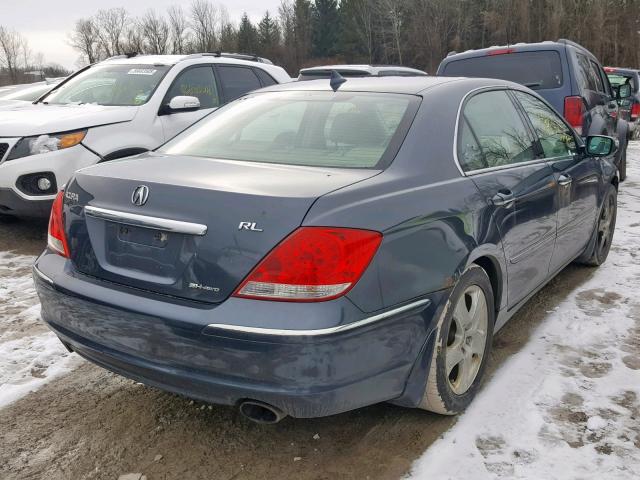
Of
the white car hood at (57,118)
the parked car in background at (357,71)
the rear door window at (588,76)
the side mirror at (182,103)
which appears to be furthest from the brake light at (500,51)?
the white car hood at (57,118)

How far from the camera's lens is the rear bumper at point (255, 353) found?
2188 mm

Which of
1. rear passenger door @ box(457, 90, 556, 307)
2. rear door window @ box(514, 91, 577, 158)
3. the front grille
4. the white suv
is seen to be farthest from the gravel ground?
the front grille

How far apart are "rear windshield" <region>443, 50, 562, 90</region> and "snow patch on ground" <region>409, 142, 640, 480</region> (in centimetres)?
330

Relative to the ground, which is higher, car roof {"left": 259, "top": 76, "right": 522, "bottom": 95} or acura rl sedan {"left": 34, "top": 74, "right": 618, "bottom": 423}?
car roof {"left": 259, "top": 76, "right": 522, "bottom": 95}

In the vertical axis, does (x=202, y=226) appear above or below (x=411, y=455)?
above

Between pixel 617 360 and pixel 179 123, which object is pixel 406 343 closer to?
pixel 617 360

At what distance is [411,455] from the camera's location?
2.63 meters

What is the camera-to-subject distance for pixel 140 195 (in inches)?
98.2

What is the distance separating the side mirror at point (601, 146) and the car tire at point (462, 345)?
75.1 inches

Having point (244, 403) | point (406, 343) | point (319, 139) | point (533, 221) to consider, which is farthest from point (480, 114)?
point (244, 403)

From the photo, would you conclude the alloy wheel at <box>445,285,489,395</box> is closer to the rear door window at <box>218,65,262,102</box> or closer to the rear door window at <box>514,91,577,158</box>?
the rear door window at <box>514,91,577,158</box>

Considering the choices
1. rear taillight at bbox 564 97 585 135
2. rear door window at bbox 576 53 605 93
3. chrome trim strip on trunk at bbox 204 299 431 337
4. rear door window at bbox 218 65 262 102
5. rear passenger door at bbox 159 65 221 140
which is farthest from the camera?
rear door window at bbox 218 65 262 102

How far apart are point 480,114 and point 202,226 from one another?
178 centimetres

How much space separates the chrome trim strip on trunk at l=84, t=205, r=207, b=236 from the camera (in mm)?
2318
